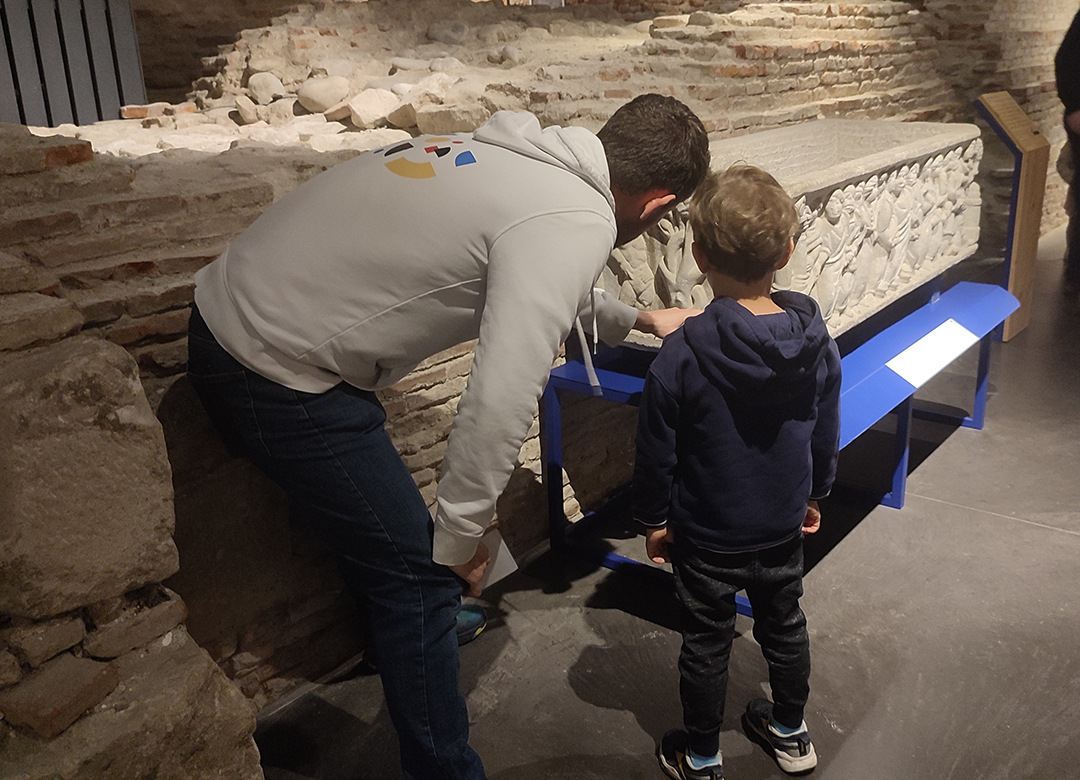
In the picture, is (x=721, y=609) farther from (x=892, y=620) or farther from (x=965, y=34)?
(x=965, y=34)

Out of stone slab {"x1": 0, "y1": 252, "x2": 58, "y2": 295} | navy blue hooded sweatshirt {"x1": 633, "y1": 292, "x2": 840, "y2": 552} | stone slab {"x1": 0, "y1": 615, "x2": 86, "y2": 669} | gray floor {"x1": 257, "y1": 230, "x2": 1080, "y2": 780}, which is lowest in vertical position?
gray floor {"x1": 257, "y1": 230, "x2": 1080, "y2": 780}

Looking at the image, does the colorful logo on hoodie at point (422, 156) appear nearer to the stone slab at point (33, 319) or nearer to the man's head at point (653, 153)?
the man's head at point (653, 153)

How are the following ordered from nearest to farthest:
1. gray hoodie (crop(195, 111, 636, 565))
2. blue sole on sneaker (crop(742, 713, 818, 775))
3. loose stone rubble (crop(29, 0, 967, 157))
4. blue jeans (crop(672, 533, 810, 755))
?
1. gray hoodie (crop(195, 111, 636, 565))
2. blue jeans (crop(672, 533, 810, 755))
3. blue sole on sneaker (crop(742, 713, 818, 775))
4. loose stone rubble (crop(29, 0, 967, 157))

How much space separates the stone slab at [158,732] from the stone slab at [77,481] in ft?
0.58

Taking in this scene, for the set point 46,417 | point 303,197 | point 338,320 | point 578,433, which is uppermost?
point 303,197

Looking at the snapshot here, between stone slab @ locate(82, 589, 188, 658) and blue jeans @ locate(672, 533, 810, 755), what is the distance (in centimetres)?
114

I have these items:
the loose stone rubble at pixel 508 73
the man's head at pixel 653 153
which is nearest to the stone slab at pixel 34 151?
the loose stone rubble at pixel 508 73

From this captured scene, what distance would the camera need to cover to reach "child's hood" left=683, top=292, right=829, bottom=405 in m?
2.03

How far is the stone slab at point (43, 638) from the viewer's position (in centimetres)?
177

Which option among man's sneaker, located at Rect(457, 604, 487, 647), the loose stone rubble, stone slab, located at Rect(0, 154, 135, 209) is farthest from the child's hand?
the loose stone rubble

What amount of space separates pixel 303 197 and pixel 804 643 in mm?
1567

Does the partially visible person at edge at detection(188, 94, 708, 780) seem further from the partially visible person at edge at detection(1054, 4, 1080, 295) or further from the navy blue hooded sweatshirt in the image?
the partially visible person at edge at detection(1054, 4, 1080, 295)

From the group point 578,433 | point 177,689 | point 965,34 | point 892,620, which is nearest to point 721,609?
point 892,620

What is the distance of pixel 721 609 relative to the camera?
2.22 meters
